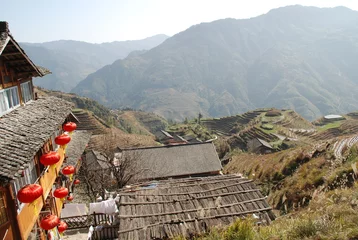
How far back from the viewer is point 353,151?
13.4 m

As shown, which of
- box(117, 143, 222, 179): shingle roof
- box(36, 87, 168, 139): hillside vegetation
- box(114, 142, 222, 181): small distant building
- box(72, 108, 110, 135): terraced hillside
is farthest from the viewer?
box(36, 87, 168, 139): hillside vegetation

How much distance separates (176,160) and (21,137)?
22157 millimetres

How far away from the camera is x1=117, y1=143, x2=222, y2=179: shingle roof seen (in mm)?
27234

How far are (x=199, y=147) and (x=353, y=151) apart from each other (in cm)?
1930

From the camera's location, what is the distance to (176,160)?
29297mm

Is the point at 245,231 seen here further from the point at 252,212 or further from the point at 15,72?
the point at 15,72

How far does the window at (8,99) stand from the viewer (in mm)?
9430

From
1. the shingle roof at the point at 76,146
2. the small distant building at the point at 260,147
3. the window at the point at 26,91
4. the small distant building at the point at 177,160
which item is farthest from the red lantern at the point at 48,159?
the small distant building at the point at 260,147

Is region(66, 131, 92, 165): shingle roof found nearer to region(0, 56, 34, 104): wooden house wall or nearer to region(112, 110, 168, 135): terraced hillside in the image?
region(0, 56, 34, 104): wooden house wall

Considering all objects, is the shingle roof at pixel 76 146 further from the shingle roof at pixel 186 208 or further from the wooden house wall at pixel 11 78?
the shingle roof at pixel 186 208

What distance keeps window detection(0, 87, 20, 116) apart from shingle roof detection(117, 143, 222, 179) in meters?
16.1

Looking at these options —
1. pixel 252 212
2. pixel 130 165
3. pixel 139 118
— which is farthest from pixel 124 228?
pixel 139 118

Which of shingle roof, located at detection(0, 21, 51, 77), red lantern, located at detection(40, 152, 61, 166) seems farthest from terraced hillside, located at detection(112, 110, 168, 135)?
red lantern, located at detection(40, 152, 61, 166)

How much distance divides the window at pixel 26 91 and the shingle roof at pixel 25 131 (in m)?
0.31
